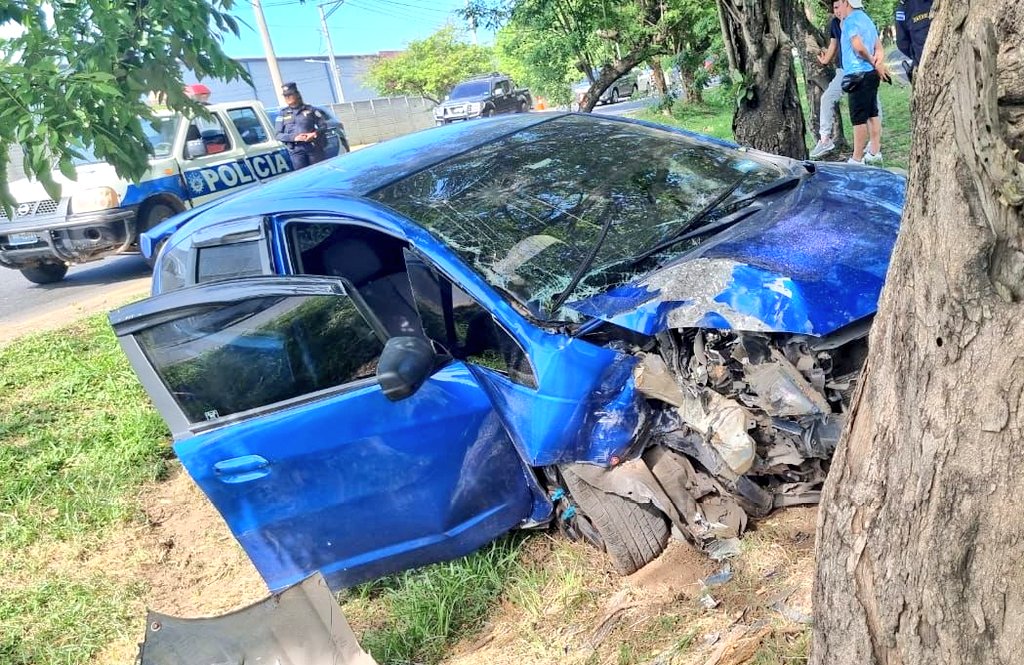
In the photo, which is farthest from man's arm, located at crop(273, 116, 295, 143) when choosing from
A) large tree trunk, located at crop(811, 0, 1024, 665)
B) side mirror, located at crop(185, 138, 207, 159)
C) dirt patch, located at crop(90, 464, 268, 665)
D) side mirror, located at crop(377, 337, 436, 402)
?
large tree trunk, located at crop(811, 0, 1024, 665)

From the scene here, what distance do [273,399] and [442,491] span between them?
676 mm

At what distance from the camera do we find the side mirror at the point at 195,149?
9250mm

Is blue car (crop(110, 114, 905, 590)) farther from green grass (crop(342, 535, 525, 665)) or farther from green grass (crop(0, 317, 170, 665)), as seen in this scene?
green grass (crop(0, 317, 170, 665))

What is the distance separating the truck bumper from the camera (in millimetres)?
8797

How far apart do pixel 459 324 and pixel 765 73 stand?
311 cm

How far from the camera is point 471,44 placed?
4462 centimetres

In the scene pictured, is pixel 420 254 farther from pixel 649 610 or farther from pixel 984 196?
pixel 984 196

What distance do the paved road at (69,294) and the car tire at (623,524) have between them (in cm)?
675

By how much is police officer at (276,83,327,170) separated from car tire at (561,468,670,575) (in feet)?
29.2

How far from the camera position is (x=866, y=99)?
6.63 m

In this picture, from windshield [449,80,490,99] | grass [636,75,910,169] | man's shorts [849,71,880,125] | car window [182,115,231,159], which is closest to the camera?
man's shorts [849,71,880,125]

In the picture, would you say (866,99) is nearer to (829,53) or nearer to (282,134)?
(829,53)

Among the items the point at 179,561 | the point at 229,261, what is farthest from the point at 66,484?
the point at 229,261

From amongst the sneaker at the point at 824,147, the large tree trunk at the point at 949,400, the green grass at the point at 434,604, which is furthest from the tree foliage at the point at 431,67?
the large tree trunk at the point at 949,400
